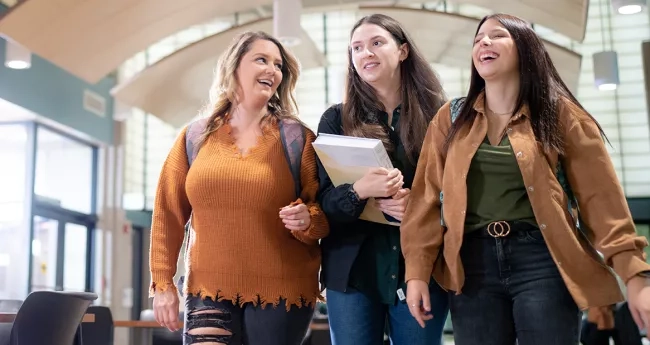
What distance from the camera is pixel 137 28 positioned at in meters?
8.95

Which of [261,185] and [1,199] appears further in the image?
[1,199]

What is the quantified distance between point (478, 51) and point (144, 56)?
13316mm

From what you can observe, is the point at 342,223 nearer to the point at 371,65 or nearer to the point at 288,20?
the point at 371,65

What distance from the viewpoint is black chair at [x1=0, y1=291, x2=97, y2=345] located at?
3568mm

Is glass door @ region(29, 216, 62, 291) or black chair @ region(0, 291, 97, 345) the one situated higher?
glass door @ region(29, 216, 62, 291)

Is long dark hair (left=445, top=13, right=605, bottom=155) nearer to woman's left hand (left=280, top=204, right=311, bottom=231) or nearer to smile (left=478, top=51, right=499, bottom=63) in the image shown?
smile (left=478, top=51, right=499, bottom=63)

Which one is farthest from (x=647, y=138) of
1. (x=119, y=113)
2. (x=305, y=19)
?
(x=119, y=113)

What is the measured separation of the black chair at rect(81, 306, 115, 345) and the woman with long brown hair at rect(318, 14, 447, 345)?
3.43 meters

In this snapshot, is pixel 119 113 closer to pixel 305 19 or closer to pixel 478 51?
pixel 305 19

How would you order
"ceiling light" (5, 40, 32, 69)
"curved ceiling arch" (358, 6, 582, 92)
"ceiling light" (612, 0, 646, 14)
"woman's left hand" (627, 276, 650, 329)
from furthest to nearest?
"curved ceiling arch" (358, 6, 582, 92) → "ceiling light" (5, 40, 32, 69) → "ceiling light" (612, 0, 646, 14) → "woman's left hand" (627, 276, 650, 329)

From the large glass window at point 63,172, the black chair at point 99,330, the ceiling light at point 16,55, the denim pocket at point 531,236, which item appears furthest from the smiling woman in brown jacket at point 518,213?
the large glass window at point 63,172

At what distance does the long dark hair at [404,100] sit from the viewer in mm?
2689

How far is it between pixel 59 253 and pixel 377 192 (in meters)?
9.66

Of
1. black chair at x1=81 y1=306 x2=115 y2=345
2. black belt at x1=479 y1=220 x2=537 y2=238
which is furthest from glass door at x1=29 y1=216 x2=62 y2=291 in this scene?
black belt at x1=479 y1=220 x2=537 y2=238
